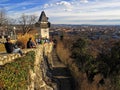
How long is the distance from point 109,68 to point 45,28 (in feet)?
129

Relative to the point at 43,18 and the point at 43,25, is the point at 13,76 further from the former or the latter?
the point at 43,18

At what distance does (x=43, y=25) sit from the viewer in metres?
69.0

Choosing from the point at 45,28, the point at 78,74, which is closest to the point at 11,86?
the point at 78,74

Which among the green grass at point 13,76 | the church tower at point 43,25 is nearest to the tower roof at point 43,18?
the church tower at point 43,25

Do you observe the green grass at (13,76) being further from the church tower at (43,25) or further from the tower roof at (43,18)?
the tower roof at (43,18)

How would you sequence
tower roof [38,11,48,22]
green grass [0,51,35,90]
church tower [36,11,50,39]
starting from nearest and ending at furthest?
green grass [0,51,35,90] < church tower [36,11,50,39] < tower roof [38,11,48,22]

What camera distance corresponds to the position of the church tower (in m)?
67.1

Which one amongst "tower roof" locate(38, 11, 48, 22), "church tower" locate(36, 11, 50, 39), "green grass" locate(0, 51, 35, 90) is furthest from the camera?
A: "tower roof" locate(38, 11, 48, 22)

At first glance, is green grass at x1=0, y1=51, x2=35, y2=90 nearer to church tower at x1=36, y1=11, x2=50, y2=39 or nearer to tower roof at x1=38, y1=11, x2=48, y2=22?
church tower at x1=36, y1=11, x2=50, y2=39

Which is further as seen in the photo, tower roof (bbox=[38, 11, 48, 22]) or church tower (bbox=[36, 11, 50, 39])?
tower roof (bbox=[38, 11, 48, 22])

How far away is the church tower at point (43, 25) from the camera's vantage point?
67125mm

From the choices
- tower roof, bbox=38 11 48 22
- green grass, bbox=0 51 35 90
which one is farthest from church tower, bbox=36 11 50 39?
green grass, bbox=0 51 35 90

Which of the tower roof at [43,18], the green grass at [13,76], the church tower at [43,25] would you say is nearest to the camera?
the green grass at [13,76]

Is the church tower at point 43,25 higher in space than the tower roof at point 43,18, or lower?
lower
